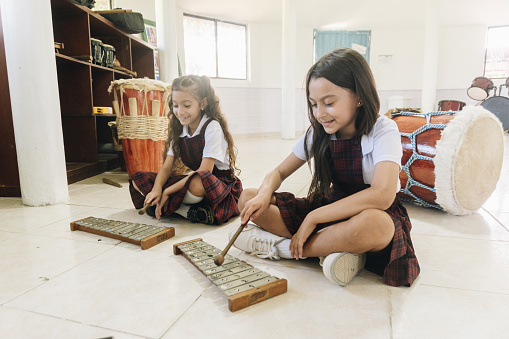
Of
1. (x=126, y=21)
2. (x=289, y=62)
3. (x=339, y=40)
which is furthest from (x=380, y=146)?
(x=339, y=40)

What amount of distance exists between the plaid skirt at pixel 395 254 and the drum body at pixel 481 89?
7.30 m

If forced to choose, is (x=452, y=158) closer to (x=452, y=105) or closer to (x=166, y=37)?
(x=166, y=37)

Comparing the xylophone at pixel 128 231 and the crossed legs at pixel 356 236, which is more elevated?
the crossed legs at pixel 356 236

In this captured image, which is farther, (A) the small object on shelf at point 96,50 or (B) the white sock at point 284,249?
(A) the small object on shelf at point 96,50

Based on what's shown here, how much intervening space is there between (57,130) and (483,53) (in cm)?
887

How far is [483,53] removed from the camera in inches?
311

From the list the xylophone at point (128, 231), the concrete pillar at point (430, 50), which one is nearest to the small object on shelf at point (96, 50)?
the xylophone at point (128, 231)

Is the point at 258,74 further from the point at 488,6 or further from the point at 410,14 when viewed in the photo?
the point at 488,6

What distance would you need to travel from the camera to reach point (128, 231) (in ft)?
4.67

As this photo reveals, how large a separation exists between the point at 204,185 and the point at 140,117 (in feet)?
3.75

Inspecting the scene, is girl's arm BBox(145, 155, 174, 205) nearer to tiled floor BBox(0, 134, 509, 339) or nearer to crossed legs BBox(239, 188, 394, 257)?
tiled floor BBox(0, 134, 509, 339)

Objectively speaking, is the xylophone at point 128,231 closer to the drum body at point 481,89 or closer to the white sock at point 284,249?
the white sock at point 284,249

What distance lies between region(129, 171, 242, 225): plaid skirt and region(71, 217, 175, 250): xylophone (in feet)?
0.70

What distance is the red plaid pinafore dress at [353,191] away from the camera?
103cm
